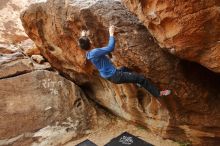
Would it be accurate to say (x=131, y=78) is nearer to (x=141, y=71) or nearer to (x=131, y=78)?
(x=131, y=78)

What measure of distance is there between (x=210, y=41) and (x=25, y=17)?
267 inches

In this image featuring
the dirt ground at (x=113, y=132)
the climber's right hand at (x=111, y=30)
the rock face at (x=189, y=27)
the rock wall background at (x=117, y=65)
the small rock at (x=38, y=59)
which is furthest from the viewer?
the small rock at (x=38, y=59)

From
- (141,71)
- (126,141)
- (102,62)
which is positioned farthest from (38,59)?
(141,71)

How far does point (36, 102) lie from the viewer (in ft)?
31.1

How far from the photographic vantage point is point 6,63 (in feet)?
35.5

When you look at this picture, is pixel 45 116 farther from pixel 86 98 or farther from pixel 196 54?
pixel 196 54

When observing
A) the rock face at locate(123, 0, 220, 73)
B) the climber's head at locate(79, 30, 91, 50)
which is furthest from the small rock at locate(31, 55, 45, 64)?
the rock face at locate(123, 0, 220, 73)

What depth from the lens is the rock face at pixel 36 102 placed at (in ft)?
29.7

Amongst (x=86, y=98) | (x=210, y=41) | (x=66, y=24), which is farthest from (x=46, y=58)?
(x=210, y=41)

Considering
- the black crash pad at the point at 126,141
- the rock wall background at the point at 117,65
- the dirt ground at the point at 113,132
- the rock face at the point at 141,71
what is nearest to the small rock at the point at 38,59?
the rock wall background at the point at 117,65

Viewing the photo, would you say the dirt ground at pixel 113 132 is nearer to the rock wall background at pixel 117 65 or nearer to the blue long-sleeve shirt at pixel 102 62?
the rock wall background at pixel 117 65

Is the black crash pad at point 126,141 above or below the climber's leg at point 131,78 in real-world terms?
below

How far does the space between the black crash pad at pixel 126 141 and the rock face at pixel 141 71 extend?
47 centimetres

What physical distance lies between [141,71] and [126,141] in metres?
2.68
